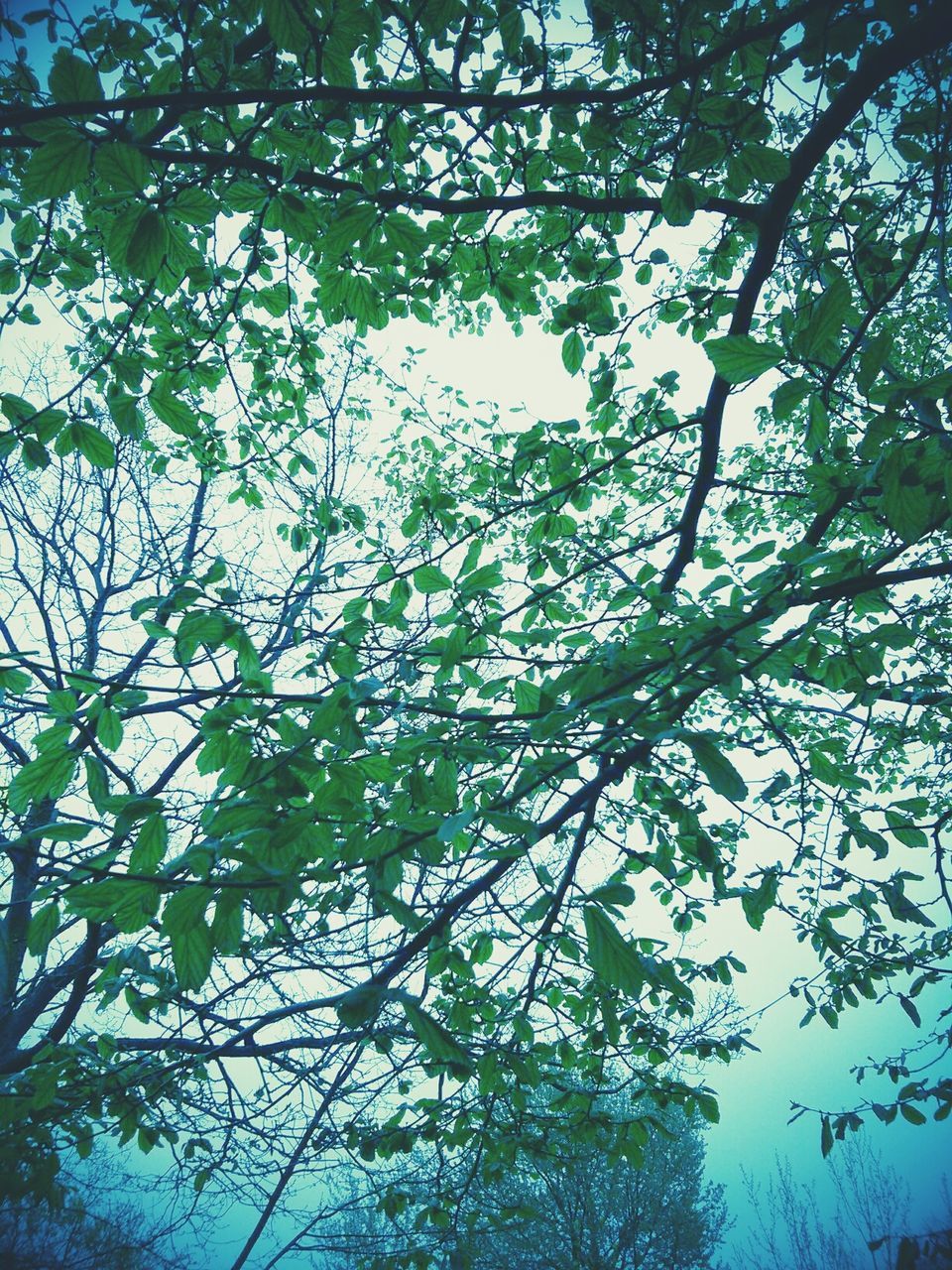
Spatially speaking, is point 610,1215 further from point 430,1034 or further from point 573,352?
point 573,352

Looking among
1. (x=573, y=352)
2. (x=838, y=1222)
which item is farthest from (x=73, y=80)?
(x=838, y=1222)

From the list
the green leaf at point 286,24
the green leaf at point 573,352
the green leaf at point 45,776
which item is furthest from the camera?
the green leaf at point 573,352

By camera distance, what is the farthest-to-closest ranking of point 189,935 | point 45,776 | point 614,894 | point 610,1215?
1. point 610,1215
2. point 45,776
3. point 614,894
4. point 189,935

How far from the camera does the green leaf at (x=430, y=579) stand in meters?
2.27

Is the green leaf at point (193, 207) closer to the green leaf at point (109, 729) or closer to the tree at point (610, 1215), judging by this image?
the green leaf at point (109, 729)

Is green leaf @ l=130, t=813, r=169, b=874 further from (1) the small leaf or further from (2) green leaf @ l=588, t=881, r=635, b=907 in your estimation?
(1) the small leaf

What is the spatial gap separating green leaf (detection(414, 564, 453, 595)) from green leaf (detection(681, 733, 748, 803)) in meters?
1.23

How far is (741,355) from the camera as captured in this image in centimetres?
142

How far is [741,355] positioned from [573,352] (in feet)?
4.78

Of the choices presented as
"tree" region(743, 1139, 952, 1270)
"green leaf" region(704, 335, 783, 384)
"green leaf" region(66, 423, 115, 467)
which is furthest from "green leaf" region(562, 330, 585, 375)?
"tree" region(743, 1139, 952, 1270)

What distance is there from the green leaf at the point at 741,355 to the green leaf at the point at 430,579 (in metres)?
1.17

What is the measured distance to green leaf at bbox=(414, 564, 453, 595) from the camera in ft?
7.45

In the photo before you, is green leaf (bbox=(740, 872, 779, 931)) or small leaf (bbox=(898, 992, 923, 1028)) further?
small leaf (bbox=(898, 992, 923, 1028))

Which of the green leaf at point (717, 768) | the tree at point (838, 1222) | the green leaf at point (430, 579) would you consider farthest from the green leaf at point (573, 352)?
the tree at point (838, 1222)
